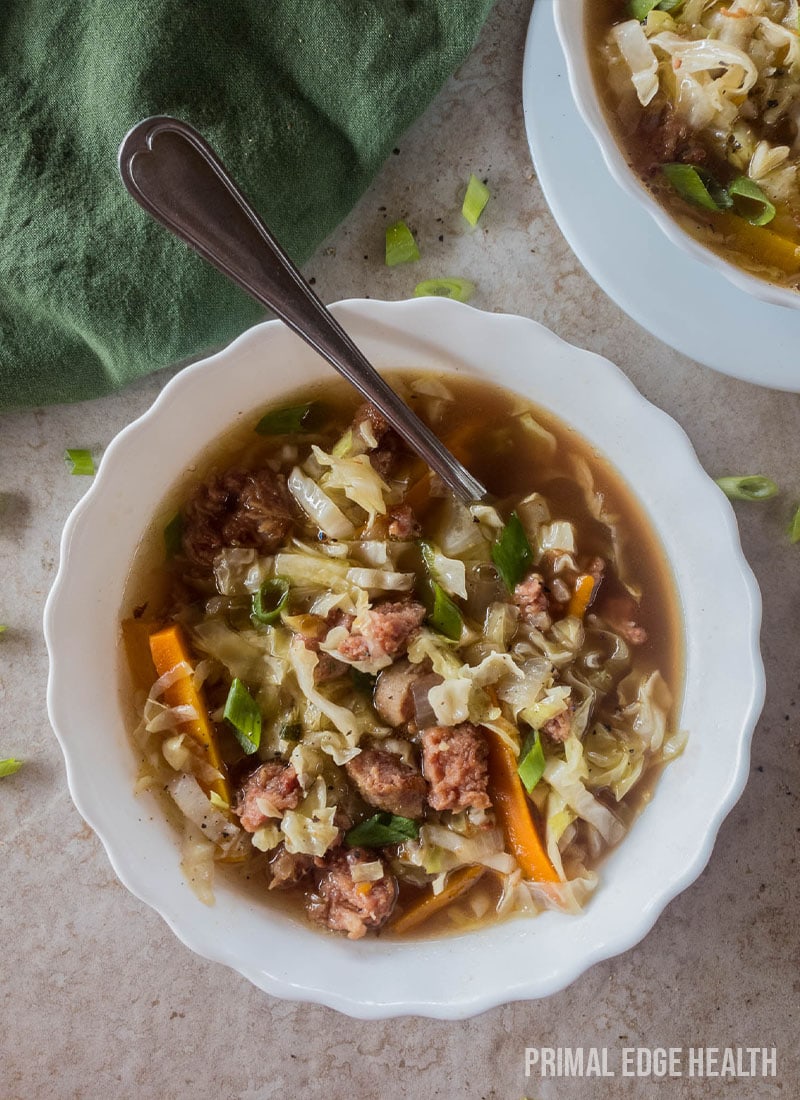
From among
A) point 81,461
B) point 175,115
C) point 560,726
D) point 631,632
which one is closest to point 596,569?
point 631,632

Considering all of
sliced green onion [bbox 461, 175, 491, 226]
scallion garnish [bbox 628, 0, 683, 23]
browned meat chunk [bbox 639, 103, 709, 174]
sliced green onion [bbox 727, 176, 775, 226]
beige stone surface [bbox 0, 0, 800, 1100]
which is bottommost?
beige stone surface [bbox 0, 0, 800, 1100]

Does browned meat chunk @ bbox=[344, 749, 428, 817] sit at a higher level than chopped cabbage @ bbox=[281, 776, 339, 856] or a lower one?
higher

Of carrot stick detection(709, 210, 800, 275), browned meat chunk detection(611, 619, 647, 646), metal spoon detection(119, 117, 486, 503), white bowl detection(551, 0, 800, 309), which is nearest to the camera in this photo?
metal spoon detection(119, 117, 486, 503)

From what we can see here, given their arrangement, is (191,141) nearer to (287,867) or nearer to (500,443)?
(500,443)

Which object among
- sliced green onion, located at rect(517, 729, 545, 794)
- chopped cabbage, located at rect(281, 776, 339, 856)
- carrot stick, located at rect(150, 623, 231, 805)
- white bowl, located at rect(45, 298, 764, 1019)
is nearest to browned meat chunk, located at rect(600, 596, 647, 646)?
white bowl, located at rect(45, 298, 764, 1019)

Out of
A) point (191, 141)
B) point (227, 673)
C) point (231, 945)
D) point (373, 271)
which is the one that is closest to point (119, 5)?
point (191, 141)

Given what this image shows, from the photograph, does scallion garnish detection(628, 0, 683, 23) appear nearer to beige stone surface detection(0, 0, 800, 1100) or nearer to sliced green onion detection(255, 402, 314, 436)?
beige stone surface detection(0, 0, 800, 1100)
